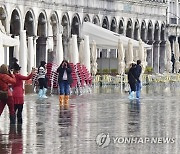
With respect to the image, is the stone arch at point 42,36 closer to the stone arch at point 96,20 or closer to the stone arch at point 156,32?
the stone arch at point 96,20

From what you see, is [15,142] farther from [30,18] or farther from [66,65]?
[30,18]

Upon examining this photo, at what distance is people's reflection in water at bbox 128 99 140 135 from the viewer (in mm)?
21969

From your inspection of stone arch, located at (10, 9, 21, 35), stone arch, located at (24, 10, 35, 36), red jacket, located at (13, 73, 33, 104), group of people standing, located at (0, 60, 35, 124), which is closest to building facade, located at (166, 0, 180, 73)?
stone arch, located at (24, 10, 35, 36)

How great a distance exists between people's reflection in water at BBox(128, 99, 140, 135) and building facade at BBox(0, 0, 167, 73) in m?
8.98

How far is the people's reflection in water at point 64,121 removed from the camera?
2134 centimetres

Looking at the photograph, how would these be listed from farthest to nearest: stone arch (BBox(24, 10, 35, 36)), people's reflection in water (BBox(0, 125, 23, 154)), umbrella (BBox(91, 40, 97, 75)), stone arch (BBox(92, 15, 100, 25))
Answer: stone arch (BBox(92, 15, 100, 25)), stone arch (BBox(24, 10, 35, 36)), umbrella (BBox(91, 40, 97, 75)), people's reflection in water (BBox(0, 125, 23, 154))

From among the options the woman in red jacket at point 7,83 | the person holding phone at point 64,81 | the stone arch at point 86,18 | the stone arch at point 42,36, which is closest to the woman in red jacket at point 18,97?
the woman in red jacket at point 7,83

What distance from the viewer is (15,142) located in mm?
19375

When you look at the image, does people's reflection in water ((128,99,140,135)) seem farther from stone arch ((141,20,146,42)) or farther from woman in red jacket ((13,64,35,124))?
stone arch ((141,20,146,42))

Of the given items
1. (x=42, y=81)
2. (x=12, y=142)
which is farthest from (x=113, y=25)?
(x=12, y=142)

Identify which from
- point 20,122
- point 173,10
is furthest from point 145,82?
point 173,10

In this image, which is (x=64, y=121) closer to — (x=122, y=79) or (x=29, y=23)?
(x=122, y=79)

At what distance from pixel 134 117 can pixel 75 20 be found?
4153cm

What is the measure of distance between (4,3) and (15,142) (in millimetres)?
33548
